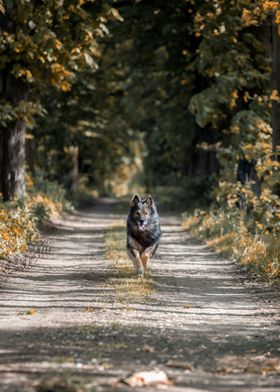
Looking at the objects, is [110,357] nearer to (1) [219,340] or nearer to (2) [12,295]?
(1) [219,340]

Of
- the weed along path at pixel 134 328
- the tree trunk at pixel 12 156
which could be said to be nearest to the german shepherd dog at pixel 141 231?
the weed along path at pixel 134 328

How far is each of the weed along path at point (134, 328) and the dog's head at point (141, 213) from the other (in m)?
0.93

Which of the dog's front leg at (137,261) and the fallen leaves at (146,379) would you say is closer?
the fallen leaves at (146,379)

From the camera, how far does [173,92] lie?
38.8 meters

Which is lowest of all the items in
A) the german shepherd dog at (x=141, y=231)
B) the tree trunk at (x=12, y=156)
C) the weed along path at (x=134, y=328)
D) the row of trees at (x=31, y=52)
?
the weed along path at (x=134, y=328)

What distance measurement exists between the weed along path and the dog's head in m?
0.93

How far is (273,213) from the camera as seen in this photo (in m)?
20.5

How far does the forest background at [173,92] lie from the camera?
20.0 m

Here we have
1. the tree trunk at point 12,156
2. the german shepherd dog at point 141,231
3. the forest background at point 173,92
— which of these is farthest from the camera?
the tree trunk at point 12,156

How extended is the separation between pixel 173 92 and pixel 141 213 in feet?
75.9

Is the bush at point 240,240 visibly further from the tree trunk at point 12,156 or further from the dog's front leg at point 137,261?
the tree trunk at point 12,156

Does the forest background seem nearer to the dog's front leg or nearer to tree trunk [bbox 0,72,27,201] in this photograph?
tree trunk [bbox 0,72,27,201]

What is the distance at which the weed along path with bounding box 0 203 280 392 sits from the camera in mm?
8000

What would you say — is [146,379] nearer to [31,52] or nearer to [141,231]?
[141,231]
